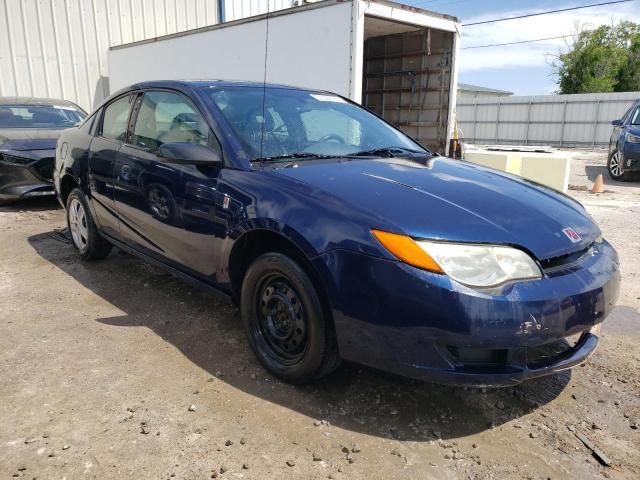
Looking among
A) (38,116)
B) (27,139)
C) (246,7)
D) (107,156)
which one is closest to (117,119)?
(107,156)

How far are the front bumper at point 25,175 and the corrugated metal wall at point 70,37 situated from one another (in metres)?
6.58

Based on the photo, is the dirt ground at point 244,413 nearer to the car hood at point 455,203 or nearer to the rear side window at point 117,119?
the car hood at point 455,203

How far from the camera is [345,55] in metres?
6.79

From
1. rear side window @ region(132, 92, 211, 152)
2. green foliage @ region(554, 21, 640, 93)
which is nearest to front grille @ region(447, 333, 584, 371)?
rear side window @ region(132, 92, 211, 152)

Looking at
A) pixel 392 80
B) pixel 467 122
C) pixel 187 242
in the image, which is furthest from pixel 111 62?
pixel 467 122

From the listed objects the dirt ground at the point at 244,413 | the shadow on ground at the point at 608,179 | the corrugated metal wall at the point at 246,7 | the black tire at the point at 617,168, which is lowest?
the shadow on ground at the point at 608,179

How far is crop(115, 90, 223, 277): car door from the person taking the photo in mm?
2992

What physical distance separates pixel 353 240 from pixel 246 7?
15.2 meters

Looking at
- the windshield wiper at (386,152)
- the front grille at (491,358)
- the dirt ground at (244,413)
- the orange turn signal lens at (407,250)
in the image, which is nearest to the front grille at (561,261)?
the front grille at (491,358)

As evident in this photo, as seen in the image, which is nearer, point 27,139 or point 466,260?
point 466,260

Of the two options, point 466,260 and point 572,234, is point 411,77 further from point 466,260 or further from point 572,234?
point 466,260

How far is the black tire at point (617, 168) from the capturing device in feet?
35.5

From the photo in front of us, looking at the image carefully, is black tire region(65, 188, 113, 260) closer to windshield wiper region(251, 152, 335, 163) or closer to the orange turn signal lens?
windshield wiper region(251, 152, 335, 163)

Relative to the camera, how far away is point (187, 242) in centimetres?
314
